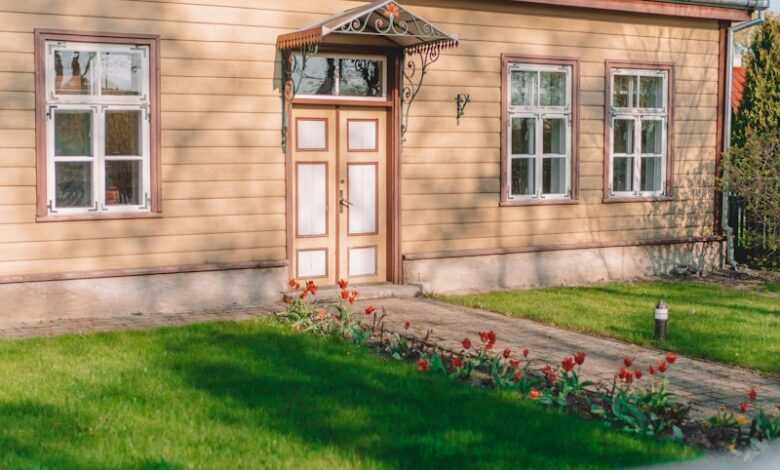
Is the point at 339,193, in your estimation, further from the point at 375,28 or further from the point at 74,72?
the point at 74,72

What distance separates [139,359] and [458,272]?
562 centimetres

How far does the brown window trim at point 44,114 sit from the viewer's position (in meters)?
10.5

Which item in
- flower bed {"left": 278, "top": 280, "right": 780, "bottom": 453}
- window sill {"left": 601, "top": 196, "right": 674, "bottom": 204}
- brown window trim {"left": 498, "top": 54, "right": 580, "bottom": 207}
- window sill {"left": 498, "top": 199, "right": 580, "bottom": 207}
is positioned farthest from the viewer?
window sill {"left": 601, "top": 196, "right": 674, "bottom": 204}

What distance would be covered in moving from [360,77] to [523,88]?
7.84 ft

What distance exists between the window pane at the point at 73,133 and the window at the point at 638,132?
718 centimetres

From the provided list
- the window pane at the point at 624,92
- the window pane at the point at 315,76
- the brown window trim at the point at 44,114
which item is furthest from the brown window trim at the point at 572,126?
the brown window trim at the point at 44,114

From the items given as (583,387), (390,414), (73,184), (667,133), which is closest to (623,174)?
(667,133)

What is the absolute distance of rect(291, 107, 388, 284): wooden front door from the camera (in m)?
12.4

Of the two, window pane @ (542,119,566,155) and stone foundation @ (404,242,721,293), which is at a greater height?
window pane @ (542,119,566,155)

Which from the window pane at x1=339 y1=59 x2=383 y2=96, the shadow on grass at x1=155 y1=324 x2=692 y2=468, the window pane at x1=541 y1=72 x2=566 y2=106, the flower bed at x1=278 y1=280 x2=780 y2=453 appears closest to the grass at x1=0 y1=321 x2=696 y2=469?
the shadow on grass at x1=155 y1=324 x2=692 y2=468

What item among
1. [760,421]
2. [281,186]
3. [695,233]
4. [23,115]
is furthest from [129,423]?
[695,233]

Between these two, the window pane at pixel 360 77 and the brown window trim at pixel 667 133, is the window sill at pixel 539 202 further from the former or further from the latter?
the window pane at pixel 360 77

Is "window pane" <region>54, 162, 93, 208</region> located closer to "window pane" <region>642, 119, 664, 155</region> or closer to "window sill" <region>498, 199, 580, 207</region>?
"window sill" <region>498, 199, 580, 207</region>

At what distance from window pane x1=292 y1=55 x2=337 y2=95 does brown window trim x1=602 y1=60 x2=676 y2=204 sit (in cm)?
418
